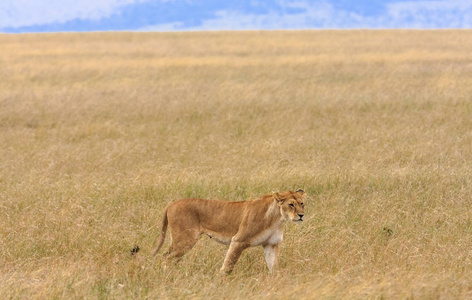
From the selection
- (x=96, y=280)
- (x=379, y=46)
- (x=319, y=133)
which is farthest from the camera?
(x=379, y=46)

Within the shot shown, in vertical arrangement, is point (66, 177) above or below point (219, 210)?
below

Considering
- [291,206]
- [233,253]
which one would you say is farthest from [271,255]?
[291,206]

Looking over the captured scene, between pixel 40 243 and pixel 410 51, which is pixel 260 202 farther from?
pixel 410 51

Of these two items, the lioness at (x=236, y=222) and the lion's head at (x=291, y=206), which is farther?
the lioness at (x=236, y=222)

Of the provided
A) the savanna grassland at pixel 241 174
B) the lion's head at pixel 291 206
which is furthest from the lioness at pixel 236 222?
the savanna grassland at pixel 241 174

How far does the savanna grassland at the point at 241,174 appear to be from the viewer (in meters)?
5.27

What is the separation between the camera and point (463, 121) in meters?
14.0

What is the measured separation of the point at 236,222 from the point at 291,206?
0.54 metres

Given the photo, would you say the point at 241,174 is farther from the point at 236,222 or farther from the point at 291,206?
the point at 291,206

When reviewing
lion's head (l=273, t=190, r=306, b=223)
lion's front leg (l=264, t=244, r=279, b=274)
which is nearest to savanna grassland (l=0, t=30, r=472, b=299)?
lion's front leg (l=264, t=244, r=279, b=274)

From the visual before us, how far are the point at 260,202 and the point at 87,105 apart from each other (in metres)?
12.3

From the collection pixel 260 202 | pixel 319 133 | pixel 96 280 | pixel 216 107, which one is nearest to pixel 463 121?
pixel 319 133

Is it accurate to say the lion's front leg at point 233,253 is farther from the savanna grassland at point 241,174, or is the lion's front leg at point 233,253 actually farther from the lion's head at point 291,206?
the lion's head at point 291,206

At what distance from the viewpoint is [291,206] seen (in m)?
5.17
